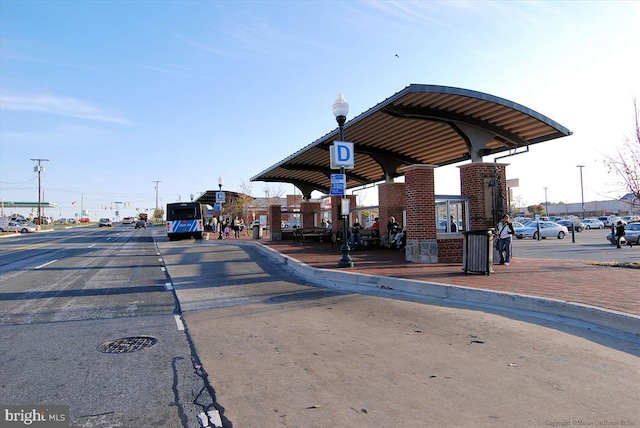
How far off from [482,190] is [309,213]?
1553 centimetres

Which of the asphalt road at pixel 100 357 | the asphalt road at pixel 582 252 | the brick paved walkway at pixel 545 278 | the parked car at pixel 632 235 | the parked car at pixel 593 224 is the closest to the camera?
the asphalt road at pixel 100 357

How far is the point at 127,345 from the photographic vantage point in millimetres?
5750

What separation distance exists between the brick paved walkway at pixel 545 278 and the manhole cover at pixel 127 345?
6130mm

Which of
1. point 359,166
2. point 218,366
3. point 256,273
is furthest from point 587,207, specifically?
Result: point 218,366

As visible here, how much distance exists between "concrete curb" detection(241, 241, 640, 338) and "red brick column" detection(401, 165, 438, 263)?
321cm

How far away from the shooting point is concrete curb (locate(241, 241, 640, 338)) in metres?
6.19

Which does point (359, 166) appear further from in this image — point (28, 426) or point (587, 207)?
point (587, 207)

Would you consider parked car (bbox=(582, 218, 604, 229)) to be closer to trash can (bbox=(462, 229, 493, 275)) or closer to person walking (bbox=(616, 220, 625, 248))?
person walking (bbox=(616, 220, 625, 248))

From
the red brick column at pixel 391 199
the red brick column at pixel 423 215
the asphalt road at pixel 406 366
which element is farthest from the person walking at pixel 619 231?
the asphalt road at pixel 406 366

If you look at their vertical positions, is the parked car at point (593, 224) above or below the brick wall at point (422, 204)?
below

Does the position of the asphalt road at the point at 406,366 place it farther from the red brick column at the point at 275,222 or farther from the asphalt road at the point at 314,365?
the red brick column at the point at 275,222

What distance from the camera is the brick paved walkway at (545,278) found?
7496 mm

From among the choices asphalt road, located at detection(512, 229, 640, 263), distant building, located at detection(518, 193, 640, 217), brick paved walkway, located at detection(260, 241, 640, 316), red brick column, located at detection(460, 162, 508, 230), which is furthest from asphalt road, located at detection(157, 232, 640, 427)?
distant building, located at detection(518, 193, 640, 217)

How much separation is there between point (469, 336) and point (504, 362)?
1.06 meters
